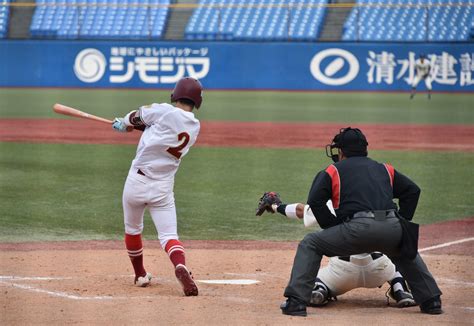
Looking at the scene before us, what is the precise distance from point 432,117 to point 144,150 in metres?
16.6

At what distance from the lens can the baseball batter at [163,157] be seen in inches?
244

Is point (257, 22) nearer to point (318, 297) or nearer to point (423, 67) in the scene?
point (423, 67)

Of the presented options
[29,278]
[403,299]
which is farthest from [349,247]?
[29,278]

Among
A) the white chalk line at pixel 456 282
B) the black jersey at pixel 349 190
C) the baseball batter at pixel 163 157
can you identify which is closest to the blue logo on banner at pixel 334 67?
the white chalk line at pixel 456 282

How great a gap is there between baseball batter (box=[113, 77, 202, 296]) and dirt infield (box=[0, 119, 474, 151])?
10.3 meters

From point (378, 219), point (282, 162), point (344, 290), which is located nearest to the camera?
point (378, 219)

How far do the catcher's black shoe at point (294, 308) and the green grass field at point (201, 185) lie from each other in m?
3.27

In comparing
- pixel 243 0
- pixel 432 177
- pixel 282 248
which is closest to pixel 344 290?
pixel 282 248

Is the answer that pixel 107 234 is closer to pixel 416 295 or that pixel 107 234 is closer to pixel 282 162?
pixel 416 295

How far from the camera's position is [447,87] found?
29688mm

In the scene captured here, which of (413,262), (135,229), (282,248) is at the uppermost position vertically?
(413,262)

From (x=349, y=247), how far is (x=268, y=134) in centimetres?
1316

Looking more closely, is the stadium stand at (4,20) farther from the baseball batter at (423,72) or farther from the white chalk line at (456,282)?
the white chalk line at (456,282)

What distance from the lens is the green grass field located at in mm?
9359
